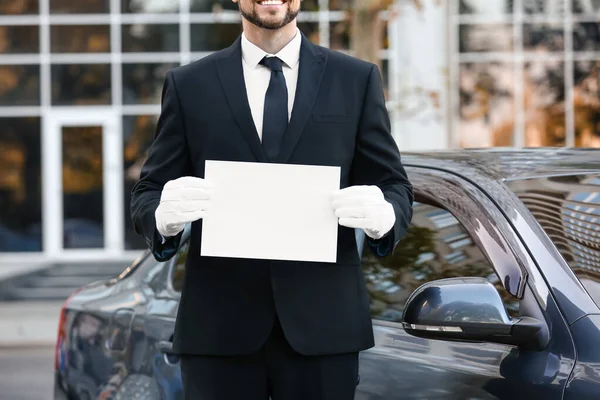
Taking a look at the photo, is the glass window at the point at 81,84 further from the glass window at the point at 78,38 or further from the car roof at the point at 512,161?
the car roof at the point at 512,161

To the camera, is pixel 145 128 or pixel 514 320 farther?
pixel 145 128

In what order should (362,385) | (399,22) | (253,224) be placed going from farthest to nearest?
1. (399,22)
2. (362,385)
3. (253,224)

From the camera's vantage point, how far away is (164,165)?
8.75 ft

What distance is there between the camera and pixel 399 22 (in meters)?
19.8

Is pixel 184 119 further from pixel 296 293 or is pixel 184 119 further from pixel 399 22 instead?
pixel 399 22

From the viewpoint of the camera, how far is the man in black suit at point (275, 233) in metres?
2.55

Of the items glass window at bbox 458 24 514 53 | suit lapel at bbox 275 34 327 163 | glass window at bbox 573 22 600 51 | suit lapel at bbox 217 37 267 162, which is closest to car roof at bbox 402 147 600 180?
suit lapel at bbox 275 34 327 163

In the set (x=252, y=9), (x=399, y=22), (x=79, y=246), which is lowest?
(x=79, y=246)

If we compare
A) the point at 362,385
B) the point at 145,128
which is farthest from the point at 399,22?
the point at 362,385

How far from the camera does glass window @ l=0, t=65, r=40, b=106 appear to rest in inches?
790

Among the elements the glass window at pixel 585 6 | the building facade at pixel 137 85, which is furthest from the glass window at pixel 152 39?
the glass window at pixel 585 6

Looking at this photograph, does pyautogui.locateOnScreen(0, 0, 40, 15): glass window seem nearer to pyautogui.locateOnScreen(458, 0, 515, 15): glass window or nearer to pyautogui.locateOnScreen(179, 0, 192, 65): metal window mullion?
pyautogui.locateOnScreen(179, 0, 192, 65): metal window mullion

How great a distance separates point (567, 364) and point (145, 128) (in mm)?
18014

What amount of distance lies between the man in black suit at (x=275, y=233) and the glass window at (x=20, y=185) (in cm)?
1802
